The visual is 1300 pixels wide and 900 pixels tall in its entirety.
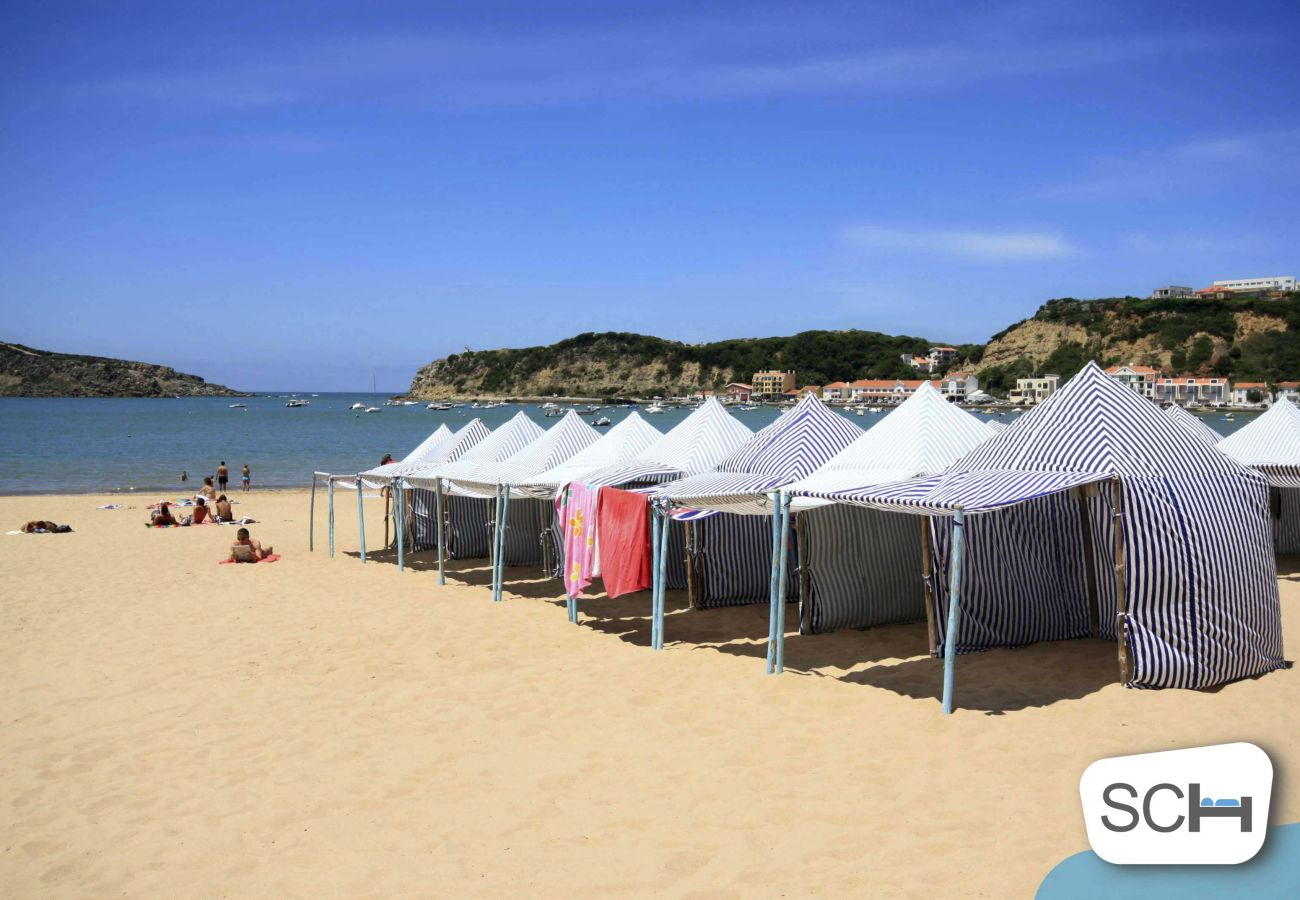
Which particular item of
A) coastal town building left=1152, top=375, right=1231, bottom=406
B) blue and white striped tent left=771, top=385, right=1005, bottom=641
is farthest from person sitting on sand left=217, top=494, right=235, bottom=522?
coastal town building left=1152, top=375, right=1231, bottom=406

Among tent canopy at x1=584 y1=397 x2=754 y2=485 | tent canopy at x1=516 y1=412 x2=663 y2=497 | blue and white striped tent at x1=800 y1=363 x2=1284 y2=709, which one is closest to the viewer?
blue and white striped tent at x1=800 y1=363 x2=1284 y2=709

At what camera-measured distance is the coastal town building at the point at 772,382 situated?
460 feet

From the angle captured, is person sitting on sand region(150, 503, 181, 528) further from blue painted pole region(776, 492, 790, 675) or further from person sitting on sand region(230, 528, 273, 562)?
blue painted pole region(776, 492, 790, 675)

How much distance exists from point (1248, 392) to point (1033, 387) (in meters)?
21.8

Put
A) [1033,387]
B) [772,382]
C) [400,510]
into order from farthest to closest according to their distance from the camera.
A: [772,382], [1033,387], [400,510]

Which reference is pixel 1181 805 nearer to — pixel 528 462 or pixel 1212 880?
pixel 1212 880

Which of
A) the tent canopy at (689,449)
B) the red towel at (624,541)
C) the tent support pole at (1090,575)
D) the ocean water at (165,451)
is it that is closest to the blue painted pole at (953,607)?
the tent support pole at (1090,575)

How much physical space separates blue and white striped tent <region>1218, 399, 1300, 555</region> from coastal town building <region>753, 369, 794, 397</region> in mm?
125104

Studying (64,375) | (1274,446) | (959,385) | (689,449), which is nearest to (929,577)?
(689,449)

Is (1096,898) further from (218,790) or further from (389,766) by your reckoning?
(218,790)

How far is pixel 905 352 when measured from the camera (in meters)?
147

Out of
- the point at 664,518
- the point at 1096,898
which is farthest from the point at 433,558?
the point at 1096,898

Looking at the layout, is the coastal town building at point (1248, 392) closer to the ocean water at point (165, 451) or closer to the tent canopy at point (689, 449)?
the ocean water at point (165, 451)

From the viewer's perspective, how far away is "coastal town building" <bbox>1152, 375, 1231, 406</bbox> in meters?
104
